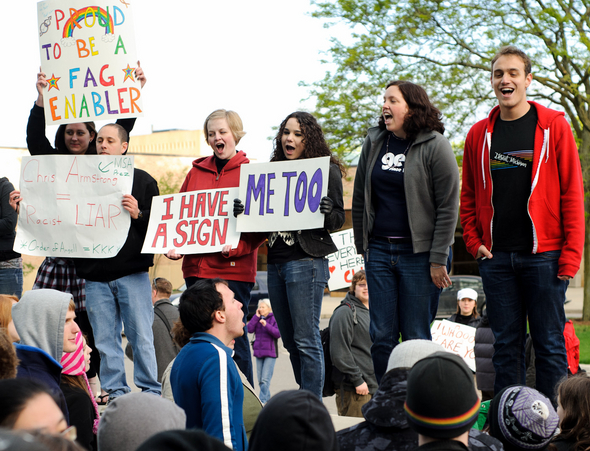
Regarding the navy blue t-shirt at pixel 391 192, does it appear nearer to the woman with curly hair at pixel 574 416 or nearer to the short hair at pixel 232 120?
the short hair at pixel 232 120

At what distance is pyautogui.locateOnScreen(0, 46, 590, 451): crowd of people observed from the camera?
7.07ft

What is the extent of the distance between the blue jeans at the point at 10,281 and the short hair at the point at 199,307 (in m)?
3.42

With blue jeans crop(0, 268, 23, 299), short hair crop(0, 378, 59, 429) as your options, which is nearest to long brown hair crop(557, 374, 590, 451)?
short hair crop(0, 378, 59, 429)

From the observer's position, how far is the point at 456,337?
294 inches

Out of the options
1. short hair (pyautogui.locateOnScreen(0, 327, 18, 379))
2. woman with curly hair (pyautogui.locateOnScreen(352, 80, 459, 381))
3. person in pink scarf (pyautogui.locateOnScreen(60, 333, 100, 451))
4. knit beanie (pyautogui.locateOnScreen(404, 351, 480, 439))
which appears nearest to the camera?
knit beanie (pyautogui.locateOnScreen(404, 351, 480, 439))

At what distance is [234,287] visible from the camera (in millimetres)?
5027

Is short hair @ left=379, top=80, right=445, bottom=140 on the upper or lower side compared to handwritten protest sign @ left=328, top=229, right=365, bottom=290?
upper

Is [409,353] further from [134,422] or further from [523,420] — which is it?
[134,422]

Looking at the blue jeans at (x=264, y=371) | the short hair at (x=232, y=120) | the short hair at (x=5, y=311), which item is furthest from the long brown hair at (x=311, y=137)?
the blue jeans at (x=264, y=371)

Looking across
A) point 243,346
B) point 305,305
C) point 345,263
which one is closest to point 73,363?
point 243,346

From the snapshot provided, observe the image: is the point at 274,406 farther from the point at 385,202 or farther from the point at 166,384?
the point at 385,202

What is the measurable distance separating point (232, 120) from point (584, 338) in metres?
11.1

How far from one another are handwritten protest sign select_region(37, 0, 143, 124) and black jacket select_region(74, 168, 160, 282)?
604mm

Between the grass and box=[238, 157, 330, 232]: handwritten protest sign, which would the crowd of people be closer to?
box=[238, 157, 330, 232]: handwritten protest sign
